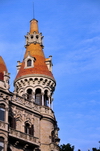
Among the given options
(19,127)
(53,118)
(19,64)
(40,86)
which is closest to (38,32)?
(19,64)

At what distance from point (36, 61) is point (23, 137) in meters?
13.3

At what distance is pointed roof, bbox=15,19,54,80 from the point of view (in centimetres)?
4606

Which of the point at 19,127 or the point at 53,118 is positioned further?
the point at 53,118

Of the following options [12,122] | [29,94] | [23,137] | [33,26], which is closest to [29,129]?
[23,137]

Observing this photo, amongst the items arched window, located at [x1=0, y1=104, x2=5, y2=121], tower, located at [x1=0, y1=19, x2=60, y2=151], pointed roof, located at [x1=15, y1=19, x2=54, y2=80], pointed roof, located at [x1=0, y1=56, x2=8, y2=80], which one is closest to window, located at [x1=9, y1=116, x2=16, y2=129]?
tower, located at [x1=0, y1=19, x2=60, y2=151]

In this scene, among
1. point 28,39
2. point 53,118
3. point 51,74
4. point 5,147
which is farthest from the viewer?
point 28,39

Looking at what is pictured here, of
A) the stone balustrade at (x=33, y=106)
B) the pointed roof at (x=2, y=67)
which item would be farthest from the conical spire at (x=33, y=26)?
the stone balustrade at (x=33, y=106)

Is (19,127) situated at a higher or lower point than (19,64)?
lower

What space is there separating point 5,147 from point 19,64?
17924 mm

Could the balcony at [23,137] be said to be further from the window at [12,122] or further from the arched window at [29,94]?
the arched window at [29,94]

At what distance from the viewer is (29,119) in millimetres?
40875

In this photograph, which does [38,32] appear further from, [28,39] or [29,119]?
[29,119]

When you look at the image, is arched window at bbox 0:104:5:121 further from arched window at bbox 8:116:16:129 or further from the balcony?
arched window at bbox 8:116:16:129

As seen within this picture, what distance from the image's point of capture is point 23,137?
38.3 m
